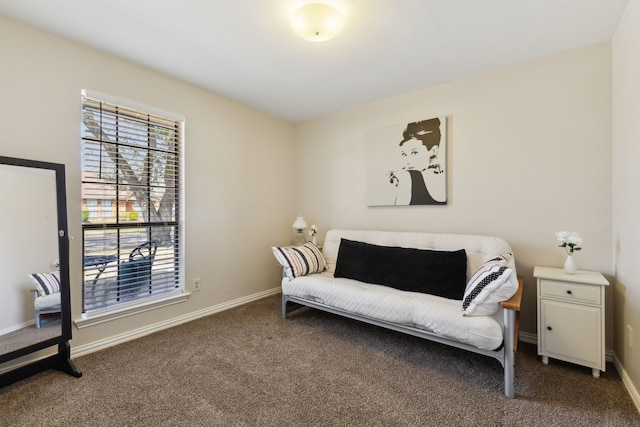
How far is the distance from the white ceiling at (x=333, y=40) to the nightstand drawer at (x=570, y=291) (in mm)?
1799

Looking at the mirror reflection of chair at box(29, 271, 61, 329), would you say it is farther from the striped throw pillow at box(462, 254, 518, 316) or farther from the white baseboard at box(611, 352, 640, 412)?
the white baseboard at box(611, 352, 640, 412)

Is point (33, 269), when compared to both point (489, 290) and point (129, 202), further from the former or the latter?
point (489, 290)

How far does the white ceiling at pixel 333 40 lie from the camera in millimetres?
1778

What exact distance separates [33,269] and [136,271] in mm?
734

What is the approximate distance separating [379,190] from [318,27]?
73.1 inches

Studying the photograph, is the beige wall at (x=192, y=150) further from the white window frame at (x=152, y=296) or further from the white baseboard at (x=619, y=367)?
the white baseboard at (x=619, y=367)

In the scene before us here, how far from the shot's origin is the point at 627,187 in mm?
1789

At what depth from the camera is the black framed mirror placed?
178cm

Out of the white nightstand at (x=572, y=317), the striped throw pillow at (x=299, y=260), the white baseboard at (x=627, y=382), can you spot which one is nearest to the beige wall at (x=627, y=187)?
the white baseboard at (x=627, y=382)

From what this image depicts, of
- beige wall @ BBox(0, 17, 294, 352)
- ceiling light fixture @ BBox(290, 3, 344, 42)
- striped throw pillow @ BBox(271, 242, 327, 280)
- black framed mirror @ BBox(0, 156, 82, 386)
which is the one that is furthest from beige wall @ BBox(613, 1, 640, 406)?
black framed mirror @ BBox(0, 156, 82, 386)

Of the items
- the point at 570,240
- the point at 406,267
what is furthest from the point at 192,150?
the point at 570,240

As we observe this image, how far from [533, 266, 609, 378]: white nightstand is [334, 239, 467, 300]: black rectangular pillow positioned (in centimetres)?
55

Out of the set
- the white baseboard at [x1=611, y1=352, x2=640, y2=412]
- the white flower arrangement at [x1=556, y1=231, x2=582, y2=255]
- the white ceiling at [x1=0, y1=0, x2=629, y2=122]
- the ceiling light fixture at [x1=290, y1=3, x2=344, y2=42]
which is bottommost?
the white baseboard at [x1=611, y1=352, x2=640, y2=412]

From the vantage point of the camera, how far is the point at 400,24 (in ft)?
6.38
